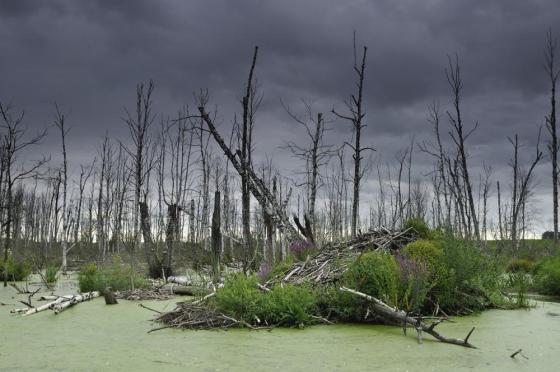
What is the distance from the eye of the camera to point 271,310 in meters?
7.73

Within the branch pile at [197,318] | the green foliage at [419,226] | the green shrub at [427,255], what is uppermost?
the green foliage at [419,226]

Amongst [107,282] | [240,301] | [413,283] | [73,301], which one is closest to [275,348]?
[240,301]

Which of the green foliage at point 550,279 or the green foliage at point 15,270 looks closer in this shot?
the green foliage at point 550,279

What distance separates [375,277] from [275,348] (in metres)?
2.58

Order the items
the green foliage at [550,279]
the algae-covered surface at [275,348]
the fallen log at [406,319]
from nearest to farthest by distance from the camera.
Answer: the algae-covered surface at [275,348] → the fallen log at [406,319] → the green foliage at [550,279]

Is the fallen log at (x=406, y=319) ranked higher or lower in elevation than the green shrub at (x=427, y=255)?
lower

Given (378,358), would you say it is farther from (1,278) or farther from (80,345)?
(1,278)

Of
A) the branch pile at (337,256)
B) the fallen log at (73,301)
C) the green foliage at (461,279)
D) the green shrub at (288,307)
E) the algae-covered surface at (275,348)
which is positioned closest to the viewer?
the algae-covered surface at (275,348)

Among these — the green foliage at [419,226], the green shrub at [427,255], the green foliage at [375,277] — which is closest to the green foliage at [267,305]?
the green foliage at [375,277]

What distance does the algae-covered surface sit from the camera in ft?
17.0

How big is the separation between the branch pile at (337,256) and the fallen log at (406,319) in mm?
1323

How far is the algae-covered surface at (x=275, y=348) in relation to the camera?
5195 mm

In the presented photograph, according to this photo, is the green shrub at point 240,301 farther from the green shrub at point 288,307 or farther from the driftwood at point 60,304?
the driftwood at point 60,304

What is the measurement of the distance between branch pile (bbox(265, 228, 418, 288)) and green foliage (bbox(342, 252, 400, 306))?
1.60 ft
